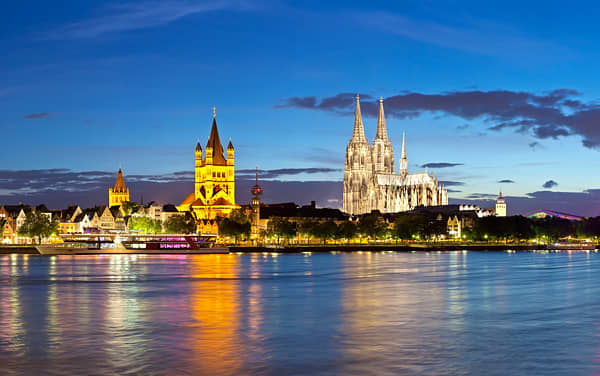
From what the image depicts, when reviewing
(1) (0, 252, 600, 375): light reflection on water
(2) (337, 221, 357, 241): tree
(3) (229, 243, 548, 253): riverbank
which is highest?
(2) (337, 221, 357, 241): tree

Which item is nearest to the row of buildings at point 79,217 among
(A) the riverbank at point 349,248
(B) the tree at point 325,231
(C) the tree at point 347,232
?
(A) the riverbank at point 349,248

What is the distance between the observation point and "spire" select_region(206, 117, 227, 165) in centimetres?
17575

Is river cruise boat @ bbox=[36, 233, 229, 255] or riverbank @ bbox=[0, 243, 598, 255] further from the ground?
river cruise boat @ bbox=[36, 233, 229, 255]

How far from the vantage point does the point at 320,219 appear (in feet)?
575

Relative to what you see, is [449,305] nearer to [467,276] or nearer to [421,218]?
[467,276]

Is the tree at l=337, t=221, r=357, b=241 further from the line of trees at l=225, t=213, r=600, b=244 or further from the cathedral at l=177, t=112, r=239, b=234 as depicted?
the cathedral at l=177, t=112, r=239, b=234

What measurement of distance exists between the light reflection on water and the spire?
419ft

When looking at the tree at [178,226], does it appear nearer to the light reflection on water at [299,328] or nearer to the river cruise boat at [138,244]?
the river cruise boat at [138,244]

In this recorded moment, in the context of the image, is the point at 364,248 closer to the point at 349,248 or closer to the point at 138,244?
the point at 349,248

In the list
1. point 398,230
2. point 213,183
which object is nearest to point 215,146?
point 213,183

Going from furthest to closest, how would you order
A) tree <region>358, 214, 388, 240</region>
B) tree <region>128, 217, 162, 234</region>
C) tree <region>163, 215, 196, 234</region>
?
tree <region>128, 217, 162, 234</region> < tree <region>358, 214, 388, 240</region> < tree <region>163, 215, 196, 234</region>

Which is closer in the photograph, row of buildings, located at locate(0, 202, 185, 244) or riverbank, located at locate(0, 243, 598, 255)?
riverbank, located at locate(0, 243, 598, 255)

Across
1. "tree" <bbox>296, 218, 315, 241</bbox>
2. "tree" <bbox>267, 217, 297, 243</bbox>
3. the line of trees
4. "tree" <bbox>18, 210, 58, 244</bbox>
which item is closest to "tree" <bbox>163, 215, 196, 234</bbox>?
the line of trees

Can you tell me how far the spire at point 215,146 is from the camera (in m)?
176
